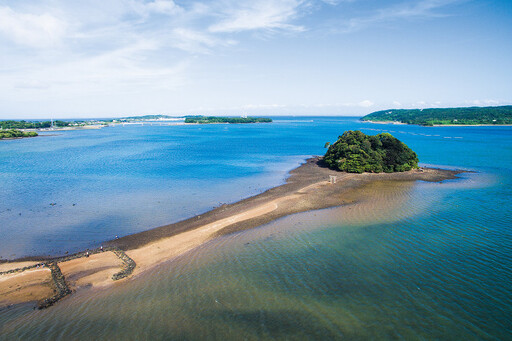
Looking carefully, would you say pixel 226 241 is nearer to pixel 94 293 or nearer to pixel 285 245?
pixel 285 245

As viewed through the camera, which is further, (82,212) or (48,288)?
(82,212)

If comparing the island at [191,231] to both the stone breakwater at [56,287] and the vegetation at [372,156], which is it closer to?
the stone breakwater at [56,287]

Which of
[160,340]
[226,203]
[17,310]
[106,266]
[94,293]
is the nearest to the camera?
[160,340]

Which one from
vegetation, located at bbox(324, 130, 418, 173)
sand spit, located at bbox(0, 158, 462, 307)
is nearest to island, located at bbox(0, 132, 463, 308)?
sand spit, located at bbox(0, 158, 462, 307)

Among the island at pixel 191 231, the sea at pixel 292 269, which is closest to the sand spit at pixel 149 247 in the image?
the island at pixel 191 231

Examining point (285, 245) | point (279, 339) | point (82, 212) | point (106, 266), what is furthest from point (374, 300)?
point (82, 212)

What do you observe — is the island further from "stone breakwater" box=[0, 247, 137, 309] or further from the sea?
the sea

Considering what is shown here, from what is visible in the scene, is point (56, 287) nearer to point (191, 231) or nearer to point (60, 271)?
point (60, 271)
